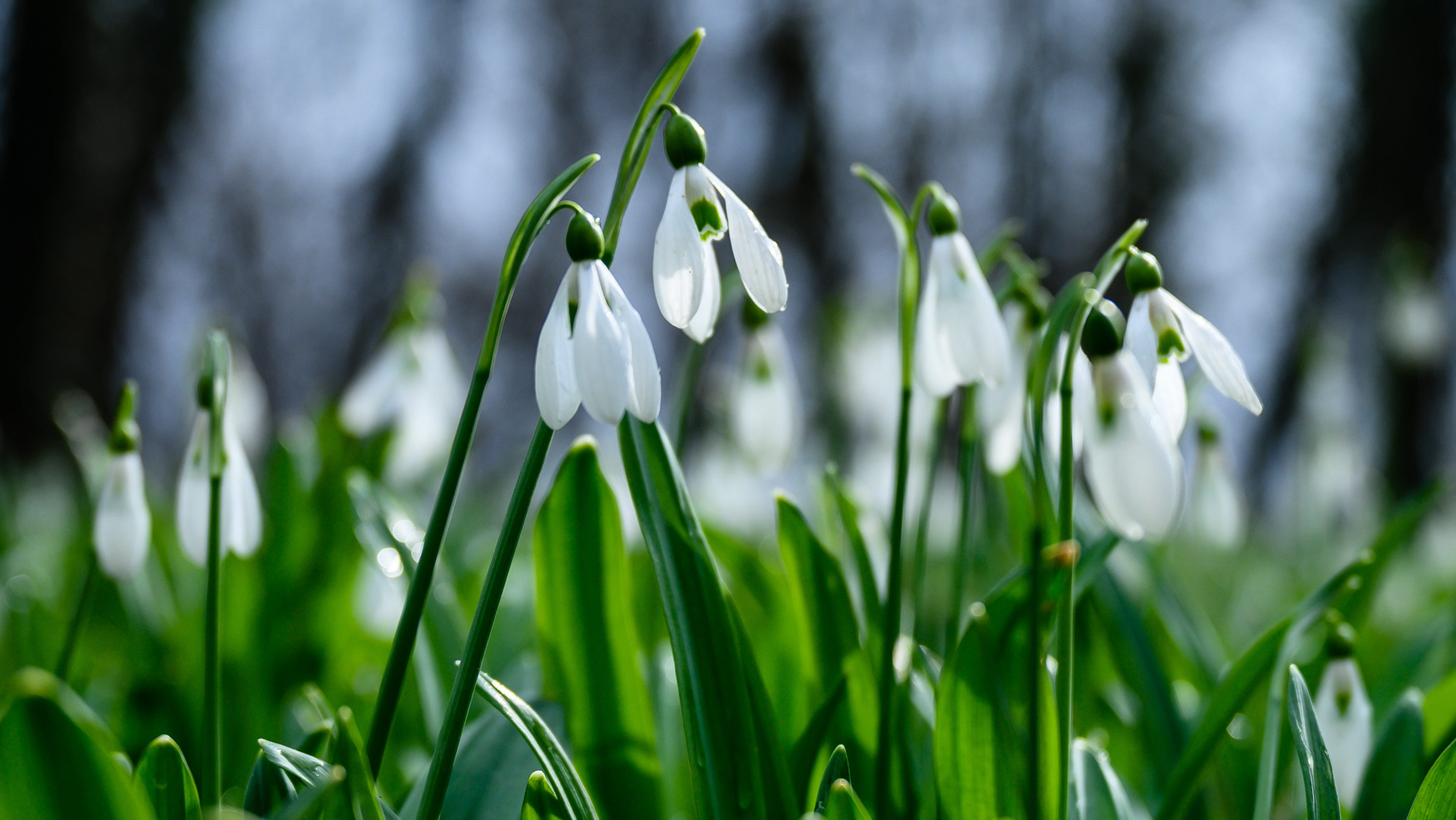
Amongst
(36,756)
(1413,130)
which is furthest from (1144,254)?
(1413,130)

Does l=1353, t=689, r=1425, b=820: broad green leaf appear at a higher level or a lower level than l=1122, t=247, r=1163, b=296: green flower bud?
lower

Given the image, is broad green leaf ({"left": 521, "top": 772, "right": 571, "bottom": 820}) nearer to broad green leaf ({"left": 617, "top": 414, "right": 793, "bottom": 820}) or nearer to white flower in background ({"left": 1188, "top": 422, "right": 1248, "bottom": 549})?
broad green leaf ({"left": 617, "top": 414, "right": 793, "bottom": 820})

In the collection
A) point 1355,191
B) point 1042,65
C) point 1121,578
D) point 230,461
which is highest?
point 1042,65

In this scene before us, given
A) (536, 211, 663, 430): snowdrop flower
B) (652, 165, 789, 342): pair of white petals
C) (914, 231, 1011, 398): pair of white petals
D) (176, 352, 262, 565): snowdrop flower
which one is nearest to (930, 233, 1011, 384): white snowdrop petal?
(914, 231, 1011, 398): pair of white petals

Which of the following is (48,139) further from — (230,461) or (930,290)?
(930,290)

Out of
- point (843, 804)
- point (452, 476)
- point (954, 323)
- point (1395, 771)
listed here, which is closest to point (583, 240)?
point (452, 476)

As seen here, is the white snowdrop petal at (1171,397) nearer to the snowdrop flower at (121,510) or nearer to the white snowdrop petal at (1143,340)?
the white snowdrop petal at (1143,340)

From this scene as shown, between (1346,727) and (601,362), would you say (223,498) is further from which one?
(1346,727)
